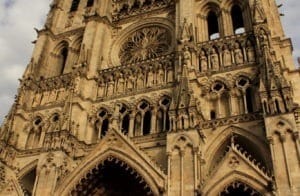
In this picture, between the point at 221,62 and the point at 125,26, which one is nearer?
the point at 221,62

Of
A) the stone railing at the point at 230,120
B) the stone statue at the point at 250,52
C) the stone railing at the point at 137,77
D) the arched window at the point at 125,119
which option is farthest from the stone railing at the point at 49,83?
the stone statue at the point at 250,52

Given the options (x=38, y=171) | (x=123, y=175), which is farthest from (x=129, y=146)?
(x=38, y=171)

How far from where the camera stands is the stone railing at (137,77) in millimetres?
20141

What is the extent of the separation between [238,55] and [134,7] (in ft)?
32.4

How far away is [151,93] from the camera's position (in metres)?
19.6

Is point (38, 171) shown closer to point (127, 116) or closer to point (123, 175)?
point (123, 175)

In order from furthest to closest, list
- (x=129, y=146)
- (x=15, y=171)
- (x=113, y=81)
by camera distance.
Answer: (x=113, y=81), (x=15, y=171), (x=129, y=146)

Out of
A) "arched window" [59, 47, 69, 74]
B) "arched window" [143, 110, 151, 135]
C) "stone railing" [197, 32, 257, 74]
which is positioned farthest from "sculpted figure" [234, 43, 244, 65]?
"arched window" [59, 47, 69, 74]

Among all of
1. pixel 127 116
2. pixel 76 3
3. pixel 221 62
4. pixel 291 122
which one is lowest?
pixel 291 122

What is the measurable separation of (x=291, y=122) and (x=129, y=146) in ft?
21.5

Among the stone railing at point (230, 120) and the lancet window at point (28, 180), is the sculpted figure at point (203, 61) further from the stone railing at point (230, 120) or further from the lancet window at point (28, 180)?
the lancet window at point (28, 180)

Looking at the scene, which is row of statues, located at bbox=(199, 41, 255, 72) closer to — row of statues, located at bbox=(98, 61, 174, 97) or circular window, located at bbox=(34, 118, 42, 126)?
row of statues, located at bbox=(98, 61, 174, 97)

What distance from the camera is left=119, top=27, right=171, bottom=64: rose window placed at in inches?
906

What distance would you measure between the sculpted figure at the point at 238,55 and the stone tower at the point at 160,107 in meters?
0.05
